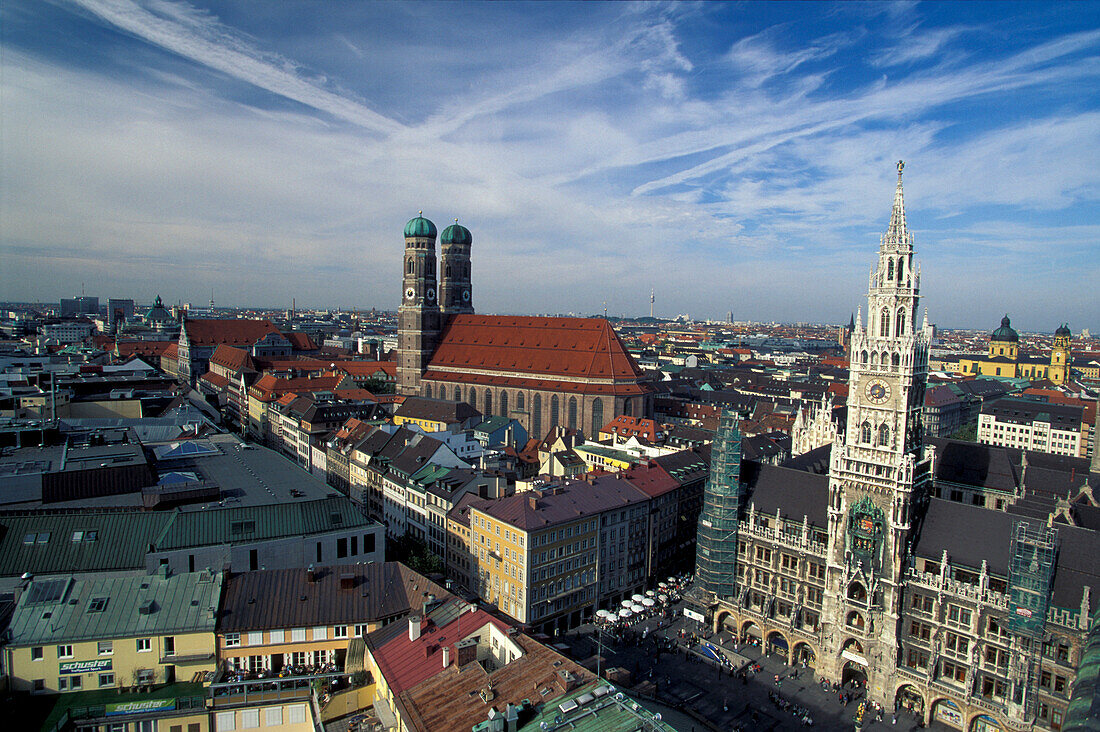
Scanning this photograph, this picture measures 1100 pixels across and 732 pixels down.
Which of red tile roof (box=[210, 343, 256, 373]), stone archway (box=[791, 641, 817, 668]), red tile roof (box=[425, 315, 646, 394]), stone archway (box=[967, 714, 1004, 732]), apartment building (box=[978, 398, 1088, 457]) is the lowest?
stone archway (box=[791, 641, 817, 668])

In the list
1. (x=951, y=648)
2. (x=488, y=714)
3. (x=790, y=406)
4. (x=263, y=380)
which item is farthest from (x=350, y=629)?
(x=790, y=406)

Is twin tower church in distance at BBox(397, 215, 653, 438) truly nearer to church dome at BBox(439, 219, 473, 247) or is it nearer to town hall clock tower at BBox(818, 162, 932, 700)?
church dome at BBox(439, 219, 473, 247)

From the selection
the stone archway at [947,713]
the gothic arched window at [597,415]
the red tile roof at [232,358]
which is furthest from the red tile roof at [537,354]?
the stone archway at [947,713]

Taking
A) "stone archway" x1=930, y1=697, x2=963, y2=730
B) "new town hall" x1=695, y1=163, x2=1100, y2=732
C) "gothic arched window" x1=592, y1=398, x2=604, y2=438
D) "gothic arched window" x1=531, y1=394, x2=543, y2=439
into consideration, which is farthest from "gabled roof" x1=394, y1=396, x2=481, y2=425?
"stone archway" x1=930, y1=697, x2=963, y2=730

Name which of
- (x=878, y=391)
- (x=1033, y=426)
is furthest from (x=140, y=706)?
(x=1033, y=426)

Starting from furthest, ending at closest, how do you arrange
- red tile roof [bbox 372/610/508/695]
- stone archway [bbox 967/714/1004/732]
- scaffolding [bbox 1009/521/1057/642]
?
stone archway [bbox 967/714/1004/732]
scaffolding [bbox 1009/521/1057/642]
red tile roof [bbox 372/610/508/695]

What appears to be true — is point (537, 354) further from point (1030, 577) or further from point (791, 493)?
point (1030, 577)
